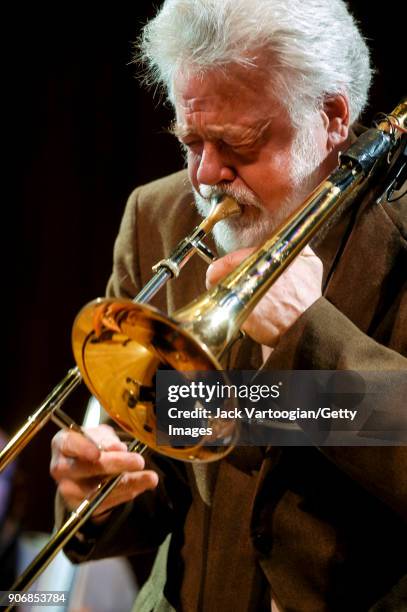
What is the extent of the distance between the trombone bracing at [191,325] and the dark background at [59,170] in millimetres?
1589

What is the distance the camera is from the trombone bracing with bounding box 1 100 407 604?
1050mm

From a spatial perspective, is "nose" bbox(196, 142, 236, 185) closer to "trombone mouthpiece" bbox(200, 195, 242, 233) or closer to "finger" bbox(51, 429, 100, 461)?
"trombone mouthpiece" bbox(200, 195, 242, 233)

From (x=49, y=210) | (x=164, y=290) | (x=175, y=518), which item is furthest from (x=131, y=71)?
(x=175, y=518)

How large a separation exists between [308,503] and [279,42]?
87 cm

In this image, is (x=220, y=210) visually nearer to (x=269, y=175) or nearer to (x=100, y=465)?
(x=269, y=175)

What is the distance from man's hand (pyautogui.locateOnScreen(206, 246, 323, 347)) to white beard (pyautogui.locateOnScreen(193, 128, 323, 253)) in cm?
24

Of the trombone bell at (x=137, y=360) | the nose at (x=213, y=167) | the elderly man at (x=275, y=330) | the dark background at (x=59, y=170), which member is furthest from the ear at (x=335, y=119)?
the dark background at (x=59, y=170)

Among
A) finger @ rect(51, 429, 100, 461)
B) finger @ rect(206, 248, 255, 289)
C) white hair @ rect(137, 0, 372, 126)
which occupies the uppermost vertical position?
white hair @ rect(137, 0, 372, 126)

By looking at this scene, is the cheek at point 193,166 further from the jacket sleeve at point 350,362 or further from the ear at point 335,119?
the jacket sleeve at point 350,362

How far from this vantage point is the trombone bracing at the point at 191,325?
1050 mm

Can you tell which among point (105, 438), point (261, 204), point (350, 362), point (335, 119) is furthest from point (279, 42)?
point (105, 438)

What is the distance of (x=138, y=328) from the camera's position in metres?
1.15

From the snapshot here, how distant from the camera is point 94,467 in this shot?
53.8 inches

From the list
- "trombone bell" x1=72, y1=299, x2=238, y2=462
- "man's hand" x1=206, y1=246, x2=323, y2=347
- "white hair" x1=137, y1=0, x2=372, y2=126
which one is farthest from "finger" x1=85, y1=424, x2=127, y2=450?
"white hair" x1=137, y1=0, x2=372, y2=126
